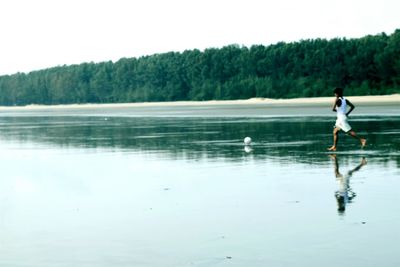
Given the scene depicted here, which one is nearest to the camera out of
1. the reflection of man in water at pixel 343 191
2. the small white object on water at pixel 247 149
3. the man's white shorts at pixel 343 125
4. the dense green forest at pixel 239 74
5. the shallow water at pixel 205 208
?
the shallow water at pixel 205 208

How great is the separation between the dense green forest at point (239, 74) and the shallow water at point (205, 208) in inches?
3284

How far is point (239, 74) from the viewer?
423 feet

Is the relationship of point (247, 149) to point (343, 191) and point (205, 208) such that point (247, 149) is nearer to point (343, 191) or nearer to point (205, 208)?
point (343, 191)

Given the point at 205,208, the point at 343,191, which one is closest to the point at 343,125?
the point at 343,191

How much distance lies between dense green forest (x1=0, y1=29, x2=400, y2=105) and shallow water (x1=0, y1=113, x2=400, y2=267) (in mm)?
83422

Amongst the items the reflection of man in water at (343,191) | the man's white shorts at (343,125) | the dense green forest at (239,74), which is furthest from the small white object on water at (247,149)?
the dense green forest at (239,74)

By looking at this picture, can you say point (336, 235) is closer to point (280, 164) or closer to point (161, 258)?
point (161, 258)

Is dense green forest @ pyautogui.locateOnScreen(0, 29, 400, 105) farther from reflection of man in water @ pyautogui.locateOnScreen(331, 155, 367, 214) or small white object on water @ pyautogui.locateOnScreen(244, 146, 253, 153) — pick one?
reflection of man in water @ pyautogui.locateOnScreen(331, 155, 367, 214)

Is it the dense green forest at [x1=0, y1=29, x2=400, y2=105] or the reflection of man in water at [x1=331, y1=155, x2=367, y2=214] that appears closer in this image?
the reflection of man in water at [x1=331, y1=155, x2=367, y2=214]

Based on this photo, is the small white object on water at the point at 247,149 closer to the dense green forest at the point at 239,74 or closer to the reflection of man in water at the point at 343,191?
the reflection of man in water at the point at 343,191

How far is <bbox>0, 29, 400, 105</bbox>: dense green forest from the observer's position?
10669cm

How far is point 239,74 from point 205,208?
118151mm

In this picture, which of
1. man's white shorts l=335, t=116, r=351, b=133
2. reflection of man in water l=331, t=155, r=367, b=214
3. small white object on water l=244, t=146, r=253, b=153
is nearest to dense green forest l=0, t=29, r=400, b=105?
man's white shorts l=335, t=116, r=351, b=133

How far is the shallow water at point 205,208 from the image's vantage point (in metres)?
8.30
